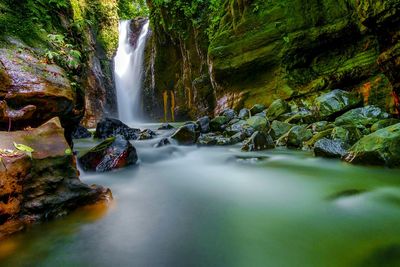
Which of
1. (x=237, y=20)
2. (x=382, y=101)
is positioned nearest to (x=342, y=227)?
(x=382, y=101)

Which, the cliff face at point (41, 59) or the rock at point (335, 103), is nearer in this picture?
the cliff face at point (41, 59)

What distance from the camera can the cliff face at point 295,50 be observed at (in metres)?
6.56

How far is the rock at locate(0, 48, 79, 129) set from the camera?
358 centimetres

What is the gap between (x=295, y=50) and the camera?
10250mm

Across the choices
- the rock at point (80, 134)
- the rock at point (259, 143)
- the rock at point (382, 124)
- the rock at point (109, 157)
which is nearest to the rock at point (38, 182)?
the rock at point (109, 157)

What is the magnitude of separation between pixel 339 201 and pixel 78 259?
2802 millimetres

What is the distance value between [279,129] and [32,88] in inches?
235

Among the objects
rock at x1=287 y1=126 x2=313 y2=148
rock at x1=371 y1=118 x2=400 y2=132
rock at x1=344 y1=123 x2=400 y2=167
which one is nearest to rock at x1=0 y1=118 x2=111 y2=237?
rock at x1=344 y1=123 x2=400 y2=167

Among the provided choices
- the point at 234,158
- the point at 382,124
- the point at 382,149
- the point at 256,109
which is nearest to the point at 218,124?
the point at 256,109

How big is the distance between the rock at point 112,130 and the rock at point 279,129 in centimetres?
474

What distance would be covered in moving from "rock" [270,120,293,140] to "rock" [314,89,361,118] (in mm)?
884

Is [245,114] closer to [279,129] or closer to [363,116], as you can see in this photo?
[279,129]

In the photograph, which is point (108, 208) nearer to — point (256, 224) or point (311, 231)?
point (256, 224)

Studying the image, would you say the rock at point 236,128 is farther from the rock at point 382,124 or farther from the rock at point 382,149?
the rock at point 382,149
